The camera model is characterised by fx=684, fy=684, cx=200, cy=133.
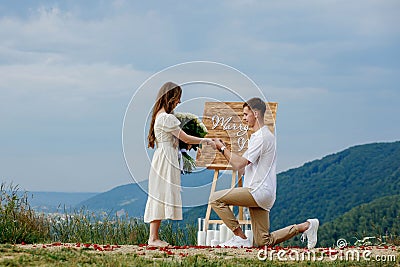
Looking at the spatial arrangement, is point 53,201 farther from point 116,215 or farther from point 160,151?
point 160,151

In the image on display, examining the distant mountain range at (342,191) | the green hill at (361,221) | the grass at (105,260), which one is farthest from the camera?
the distant mountain range at (342,191)

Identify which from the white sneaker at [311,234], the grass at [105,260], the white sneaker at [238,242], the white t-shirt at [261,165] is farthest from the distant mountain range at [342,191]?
the grass at [105,260]

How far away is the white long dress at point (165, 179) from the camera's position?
8.14 meters

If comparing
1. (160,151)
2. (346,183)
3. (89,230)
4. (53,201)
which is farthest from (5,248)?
(346,183)

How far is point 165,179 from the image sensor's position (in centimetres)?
822

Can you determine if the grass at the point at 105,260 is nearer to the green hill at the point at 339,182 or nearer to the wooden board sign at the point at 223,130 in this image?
the wooden board sign at the point at 223,130

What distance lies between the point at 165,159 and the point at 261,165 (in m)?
1.21

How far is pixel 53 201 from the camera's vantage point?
428 inches

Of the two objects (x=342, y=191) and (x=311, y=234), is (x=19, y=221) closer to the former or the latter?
(x=311, y=234)

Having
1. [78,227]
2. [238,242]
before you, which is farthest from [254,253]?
[78,227]

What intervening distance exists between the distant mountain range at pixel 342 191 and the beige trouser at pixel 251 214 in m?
18.6

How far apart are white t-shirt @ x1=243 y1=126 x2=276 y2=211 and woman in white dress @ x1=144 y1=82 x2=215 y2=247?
1.74ft

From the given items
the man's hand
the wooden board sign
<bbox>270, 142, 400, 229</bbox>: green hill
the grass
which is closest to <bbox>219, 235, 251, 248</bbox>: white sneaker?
the wooden board sign

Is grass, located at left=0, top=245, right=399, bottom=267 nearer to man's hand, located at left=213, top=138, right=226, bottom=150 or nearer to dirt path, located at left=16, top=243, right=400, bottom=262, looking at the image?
dirt path, located at left=16, top=243, right=400, bottom=262
